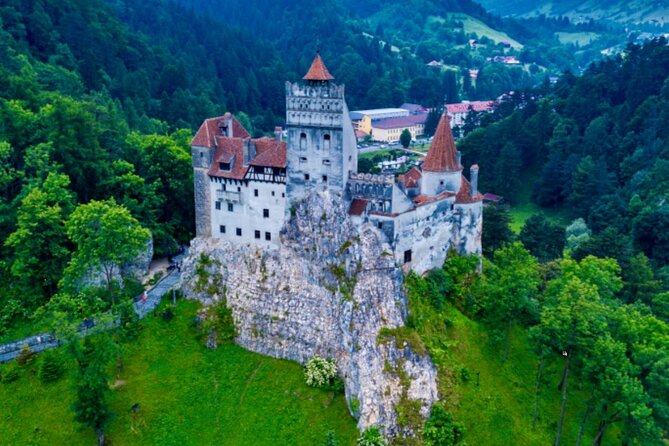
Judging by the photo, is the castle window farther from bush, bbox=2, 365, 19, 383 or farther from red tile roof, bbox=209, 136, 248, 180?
bush, bbox=2, 365, 19, 383

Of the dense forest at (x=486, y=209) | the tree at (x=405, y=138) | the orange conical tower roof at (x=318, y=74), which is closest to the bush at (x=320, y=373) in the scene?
the dense forest at (x=486, y=209)

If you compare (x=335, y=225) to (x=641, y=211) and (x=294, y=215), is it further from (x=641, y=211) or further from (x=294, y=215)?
(x=641, y=211)

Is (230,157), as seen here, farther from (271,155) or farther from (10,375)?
(10,375)

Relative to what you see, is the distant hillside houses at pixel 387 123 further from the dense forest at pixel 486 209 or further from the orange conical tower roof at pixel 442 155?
the orange conical tower roof at pixel 442 155

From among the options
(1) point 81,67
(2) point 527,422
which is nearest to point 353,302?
(2) point 527,422

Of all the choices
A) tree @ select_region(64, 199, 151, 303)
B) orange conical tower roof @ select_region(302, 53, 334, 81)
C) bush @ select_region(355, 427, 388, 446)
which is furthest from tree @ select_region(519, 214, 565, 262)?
tree @ select_region(64, 199, 151, 303)

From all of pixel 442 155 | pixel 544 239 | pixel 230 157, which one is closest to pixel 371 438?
pixel 442 155
